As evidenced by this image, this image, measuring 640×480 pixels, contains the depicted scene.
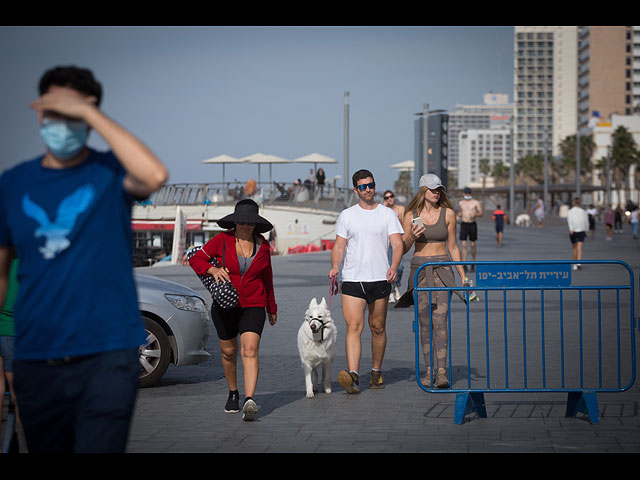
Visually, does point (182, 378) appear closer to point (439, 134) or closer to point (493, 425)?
point (493, 425)

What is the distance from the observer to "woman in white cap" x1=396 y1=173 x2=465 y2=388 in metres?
8.26

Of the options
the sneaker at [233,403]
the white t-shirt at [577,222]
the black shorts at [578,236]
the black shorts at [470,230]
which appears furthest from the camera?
the black shorts at [470,230]

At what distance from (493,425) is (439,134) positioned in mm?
16201

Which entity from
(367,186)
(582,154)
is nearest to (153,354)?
(367,186)

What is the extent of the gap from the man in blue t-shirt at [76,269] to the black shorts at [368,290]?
5082 millimetres

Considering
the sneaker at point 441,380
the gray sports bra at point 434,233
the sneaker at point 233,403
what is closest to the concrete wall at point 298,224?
the gray sports bra at point 434,233

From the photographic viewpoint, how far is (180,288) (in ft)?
29.2

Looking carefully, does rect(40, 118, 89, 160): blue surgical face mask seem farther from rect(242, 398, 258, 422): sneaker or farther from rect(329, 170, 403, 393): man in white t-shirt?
rect(329, 170, 403, 393): man in white t-shirt

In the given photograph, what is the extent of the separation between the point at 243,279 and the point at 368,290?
1.48m

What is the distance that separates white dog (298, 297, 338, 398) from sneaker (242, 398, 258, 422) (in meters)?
0.93

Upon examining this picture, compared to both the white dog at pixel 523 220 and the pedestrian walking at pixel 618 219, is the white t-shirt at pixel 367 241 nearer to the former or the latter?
the pedestrian walking at pixel 618 219

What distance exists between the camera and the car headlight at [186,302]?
8.59 m
